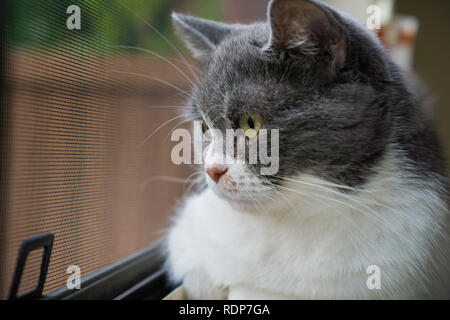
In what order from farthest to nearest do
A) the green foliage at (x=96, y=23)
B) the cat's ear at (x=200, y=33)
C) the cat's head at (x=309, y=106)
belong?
the cat's ear at (x=200, y=33) → the cat's head at (x=309, y=106) → the green foliage at (x=96, y=23)

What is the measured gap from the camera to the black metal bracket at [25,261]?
2.03 feet

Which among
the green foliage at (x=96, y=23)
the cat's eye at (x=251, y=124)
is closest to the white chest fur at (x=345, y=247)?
the cat's eye at (x=251, y=124)

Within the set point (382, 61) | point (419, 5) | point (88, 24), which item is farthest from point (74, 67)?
point (419, 5)

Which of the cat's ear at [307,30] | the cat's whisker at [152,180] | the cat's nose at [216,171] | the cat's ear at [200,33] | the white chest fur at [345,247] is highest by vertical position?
the cat's ear at [200,33]

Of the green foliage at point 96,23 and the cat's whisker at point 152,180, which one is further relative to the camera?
the cat's whisker at point 152,180

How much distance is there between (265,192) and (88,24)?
503mm

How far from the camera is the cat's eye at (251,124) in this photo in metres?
0.77

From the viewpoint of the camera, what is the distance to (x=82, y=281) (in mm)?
767

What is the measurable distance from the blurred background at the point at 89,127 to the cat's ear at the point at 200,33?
0.06m

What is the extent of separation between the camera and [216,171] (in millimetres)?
777

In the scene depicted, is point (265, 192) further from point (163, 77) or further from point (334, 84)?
point (163, 77)

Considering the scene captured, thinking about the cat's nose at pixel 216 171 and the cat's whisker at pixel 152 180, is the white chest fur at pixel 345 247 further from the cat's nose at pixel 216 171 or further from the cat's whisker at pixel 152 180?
the cat's whisker at pixel 152 180

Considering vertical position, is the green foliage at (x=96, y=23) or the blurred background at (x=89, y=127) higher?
the green foliage at (x=96, y=23)

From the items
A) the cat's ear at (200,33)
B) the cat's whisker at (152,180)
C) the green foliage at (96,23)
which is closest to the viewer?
the green foliage at (96,23)
